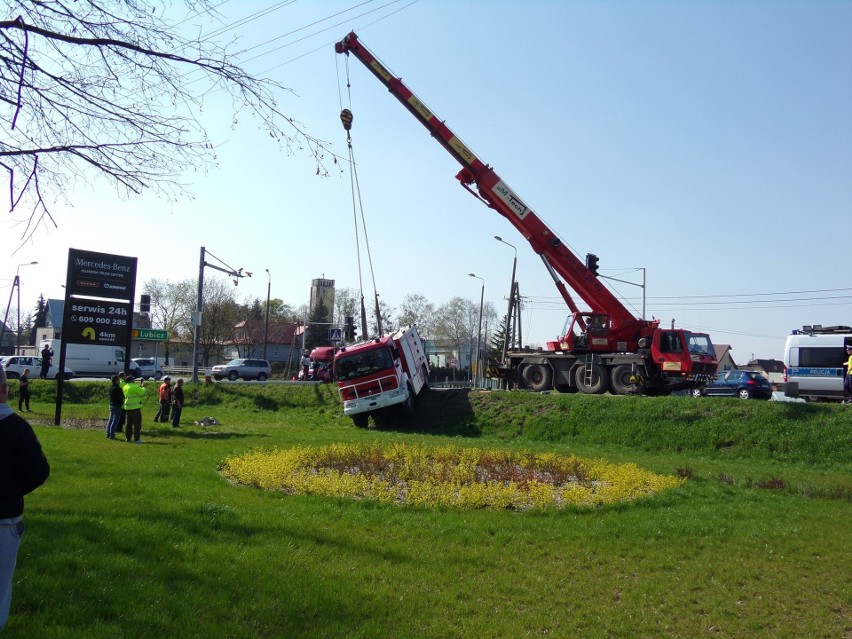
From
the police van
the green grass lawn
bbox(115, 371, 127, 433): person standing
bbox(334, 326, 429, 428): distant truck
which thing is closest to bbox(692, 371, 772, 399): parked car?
the police van

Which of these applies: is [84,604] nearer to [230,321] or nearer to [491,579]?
[491,579]

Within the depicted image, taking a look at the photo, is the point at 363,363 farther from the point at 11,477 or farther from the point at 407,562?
the point at 11,477

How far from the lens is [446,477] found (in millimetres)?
11570

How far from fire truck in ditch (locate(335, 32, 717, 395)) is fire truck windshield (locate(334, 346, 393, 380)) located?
6.27 m

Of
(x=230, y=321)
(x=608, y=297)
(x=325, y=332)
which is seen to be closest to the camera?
(x=608, y=297)

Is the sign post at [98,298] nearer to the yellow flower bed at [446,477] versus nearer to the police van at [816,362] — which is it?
the yellow flower bed at [446,477]

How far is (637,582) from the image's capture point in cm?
664

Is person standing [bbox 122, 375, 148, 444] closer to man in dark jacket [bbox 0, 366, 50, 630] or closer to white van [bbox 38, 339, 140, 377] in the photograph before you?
man in dark jacket [bbox 0, 366, 50, 630]

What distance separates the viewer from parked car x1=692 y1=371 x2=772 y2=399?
31312mm

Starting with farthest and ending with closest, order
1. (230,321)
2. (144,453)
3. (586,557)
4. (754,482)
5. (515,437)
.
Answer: (230,321) → (515,437) → (144,453) → (754,482) → (586,557)

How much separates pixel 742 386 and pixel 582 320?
1160 cm

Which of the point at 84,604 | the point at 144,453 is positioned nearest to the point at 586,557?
the point at 84,604

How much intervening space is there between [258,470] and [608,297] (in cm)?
1635

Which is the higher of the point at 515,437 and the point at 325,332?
the point at 325,332
